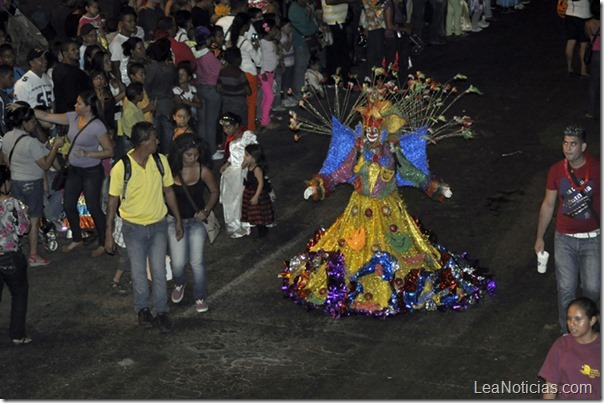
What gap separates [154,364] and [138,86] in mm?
4486

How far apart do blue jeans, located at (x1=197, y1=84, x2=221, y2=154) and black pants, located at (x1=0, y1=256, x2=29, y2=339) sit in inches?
222

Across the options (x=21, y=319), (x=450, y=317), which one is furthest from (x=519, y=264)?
(x=21, y=319)

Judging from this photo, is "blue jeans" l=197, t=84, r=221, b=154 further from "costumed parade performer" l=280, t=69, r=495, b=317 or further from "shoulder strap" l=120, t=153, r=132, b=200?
"shoulder strap" l=120, t=153, r=132, b=200

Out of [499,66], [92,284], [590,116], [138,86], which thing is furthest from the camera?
[499,66]

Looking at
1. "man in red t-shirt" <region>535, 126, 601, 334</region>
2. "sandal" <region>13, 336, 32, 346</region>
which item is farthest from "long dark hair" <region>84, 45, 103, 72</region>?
"man in red t-shirt" <region>535, 126, 601, 334</region>

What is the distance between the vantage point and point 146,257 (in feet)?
37.1

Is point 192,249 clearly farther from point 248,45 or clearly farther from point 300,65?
point 300,65

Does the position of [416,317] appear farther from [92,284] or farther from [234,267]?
[92,284]

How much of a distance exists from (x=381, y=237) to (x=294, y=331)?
4.06ft

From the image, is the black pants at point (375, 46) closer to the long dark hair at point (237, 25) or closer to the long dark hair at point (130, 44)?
the long dark hair at point (237, 25)

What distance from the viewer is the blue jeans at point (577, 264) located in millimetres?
10234

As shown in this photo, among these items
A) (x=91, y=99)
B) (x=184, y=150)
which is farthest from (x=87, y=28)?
(x=184, y=150)

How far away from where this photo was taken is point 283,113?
61.2ft

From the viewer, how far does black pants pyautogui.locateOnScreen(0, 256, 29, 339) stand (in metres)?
11.0
